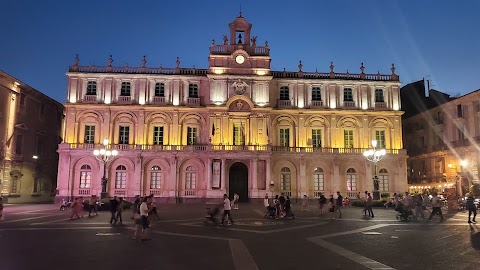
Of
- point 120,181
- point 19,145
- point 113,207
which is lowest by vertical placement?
point 113,207

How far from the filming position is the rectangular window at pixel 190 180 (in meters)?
44.8

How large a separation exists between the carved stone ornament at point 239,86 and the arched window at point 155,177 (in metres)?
12.7

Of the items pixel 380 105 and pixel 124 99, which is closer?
pixel 124 99

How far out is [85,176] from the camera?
144 ft

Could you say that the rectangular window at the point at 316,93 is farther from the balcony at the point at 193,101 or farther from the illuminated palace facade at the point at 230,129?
the balcony at the point at 193,101

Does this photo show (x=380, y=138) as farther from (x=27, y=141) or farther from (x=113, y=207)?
(x=27, y=141)

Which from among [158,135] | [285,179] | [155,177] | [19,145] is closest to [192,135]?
[158,135]

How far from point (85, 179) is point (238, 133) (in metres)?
18.1

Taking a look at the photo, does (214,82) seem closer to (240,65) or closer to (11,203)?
(240,65)

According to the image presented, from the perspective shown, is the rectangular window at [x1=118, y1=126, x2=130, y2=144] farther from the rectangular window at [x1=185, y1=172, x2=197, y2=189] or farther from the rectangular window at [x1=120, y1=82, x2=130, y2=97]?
the rectangular window at [x1=185, y1=172, x2=197, y2=189]

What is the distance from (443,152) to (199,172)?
101 feet

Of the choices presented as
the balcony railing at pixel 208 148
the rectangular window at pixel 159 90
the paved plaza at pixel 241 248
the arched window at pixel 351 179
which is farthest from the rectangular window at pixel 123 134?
the arched window at pixel 351 179

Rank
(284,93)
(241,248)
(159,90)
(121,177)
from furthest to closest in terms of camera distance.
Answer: (284,93) → (159,90) → (121,177) → (241,248)

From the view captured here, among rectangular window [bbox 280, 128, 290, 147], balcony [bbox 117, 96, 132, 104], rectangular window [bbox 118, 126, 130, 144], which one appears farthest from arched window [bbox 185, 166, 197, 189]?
rectangular window [bbox 280, 128, 290, 147]
